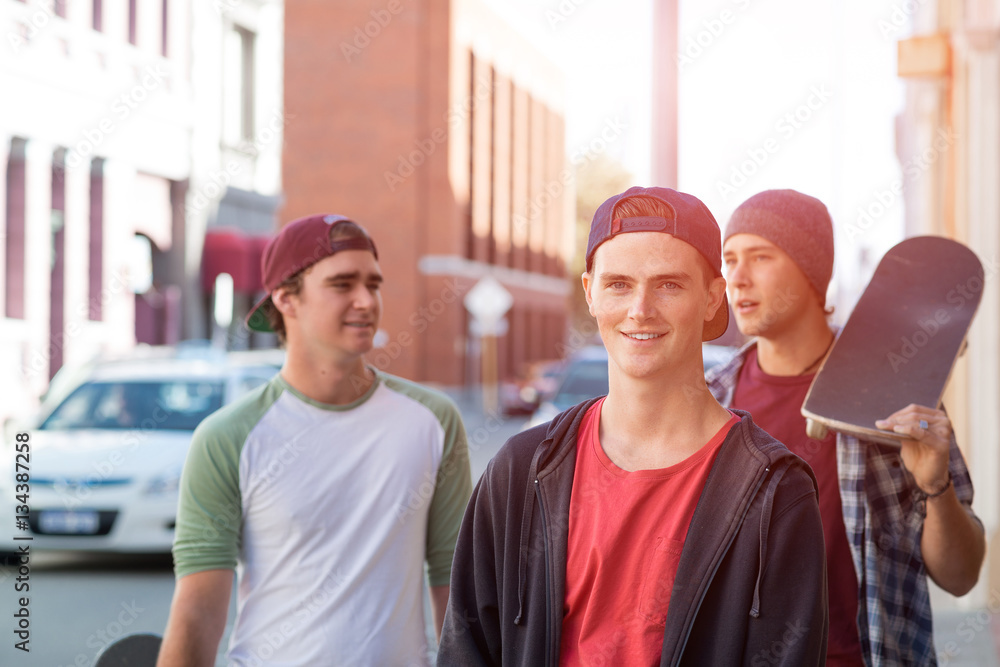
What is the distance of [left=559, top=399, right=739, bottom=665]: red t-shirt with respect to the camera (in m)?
2.00

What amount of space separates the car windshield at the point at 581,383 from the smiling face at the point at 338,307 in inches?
371

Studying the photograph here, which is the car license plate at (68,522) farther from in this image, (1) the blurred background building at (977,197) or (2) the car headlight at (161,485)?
(1) the blurred background building at (977,197)

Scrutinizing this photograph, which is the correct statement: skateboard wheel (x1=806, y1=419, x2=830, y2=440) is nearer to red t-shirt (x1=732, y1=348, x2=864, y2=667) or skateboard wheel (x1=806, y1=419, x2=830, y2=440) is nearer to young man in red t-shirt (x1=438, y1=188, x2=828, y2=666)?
red t-shirt (x1=732, y1=348, x2=864, y2=667)

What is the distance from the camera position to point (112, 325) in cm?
2166

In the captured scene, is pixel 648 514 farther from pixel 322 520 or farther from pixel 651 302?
pixel 322 520

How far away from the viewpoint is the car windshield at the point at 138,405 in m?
9.91

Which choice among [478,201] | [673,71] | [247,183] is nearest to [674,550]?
[673,71]

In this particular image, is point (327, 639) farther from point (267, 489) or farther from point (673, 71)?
point (673, 71)

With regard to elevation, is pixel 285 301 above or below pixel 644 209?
below

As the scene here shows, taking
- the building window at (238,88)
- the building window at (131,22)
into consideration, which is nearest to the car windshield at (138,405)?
the building window at (131,22)

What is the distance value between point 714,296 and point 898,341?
3.36ft

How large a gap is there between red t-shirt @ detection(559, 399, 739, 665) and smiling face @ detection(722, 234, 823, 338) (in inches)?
42.1

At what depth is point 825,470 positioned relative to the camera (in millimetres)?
3029

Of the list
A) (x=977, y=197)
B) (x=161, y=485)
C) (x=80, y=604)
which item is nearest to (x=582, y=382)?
(x=161, y=485)
